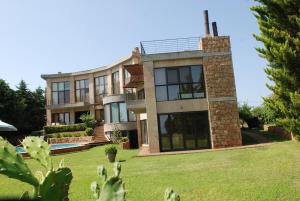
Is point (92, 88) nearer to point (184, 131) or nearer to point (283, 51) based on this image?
point (184, 131)

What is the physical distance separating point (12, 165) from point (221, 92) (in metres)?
20.1

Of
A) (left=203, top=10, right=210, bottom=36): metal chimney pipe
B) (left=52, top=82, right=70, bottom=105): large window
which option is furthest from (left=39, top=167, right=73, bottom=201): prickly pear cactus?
(left=52, top=82, right=70, bottom=105): large window

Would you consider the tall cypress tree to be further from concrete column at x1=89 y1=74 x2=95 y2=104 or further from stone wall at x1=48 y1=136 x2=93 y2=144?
concrete column at x1=89 y1=74 x2=95 y2=104

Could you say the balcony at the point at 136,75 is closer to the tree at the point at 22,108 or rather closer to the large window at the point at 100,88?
the large window at the point at 100,88

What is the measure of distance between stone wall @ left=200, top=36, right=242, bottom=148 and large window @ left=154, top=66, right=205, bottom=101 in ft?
1.95

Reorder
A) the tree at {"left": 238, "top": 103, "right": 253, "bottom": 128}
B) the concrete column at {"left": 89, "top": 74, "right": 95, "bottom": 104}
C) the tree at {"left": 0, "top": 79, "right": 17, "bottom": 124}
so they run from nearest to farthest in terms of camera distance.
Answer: the tree at {"left": 238, "top": 103, "right": 253, "bottom": 128} → the tree at {"left": 0, "top": 79, "right": 17, "bottom": 124} → the concrete column at {"left": 89, "top": 74, "right": 95, "bottom": 104}

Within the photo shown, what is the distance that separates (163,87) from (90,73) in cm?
2255

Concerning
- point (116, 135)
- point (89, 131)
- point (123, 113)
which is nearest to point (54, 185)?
point (116, 135)

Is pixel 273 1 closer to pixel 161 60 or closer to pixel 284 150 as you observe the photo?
pixel 284 150

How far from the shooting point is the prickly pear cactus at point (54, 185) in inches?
95.7

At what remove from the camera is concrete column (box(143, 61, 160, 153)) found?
21.3 m

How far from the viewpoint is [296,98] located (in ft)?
41.5

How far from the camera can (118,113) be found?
32.1 metres

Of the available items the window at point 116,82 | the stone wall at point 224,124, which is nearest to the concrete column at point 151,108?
the stone wall at point 224,124
